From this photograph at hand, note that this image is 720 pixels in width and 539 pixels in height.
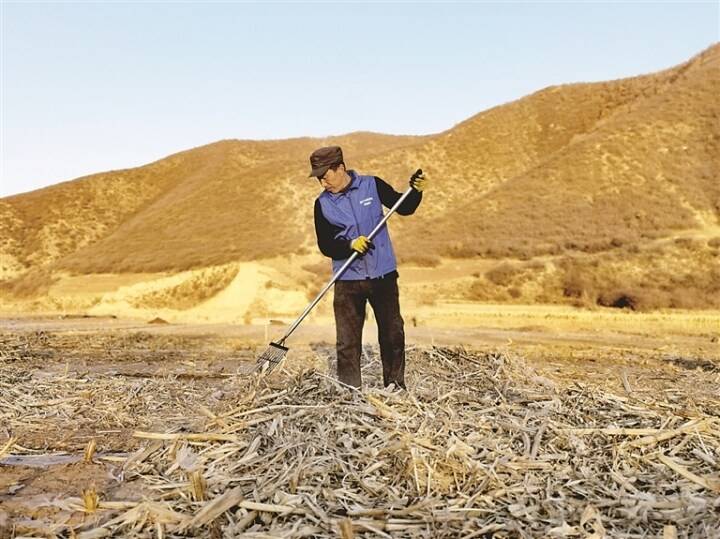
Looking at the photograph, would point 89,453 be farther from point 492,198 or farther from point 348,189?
point 492,198

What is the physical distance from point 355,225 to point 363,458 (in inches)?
74.8

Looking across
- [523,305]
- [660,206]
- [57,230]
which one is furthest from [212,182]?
[523,305]

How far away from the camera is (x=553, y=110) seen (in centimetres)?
5512

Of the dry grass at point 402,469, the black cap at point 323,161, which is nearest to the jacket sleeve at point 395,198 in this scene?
the black cap at point 323,161

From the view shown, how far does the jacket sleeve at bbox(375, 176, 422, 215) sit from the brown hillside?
1520 cm

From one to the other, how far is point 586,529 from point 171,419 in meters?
3.01

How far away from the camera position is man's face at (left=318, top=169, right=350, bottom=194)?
5.14m

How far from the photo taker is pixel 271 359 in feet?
18.0

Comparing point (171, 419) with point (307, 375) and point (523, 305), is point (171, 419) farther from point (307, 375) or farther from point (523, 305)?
point (523, 305)

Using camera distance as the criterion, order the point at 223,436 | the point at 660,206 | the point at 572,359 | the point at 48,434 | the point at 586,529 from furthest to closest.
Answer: the point at 660,206 → the point at 572,359 → the point at 48,434 → the point at 223,436 → the point at 586,529

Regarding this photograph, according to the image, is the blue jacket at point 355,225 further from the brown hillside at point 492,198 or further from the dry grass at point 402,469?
the brown hillside at point 492,198

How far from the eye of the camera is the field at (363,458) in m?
3.18

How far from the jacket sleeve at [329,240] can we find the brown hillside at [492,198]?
51.1ft

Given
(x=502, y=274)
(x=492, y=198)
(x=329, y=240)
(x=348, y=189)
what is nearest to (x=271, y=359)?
(x=329, y=240)
